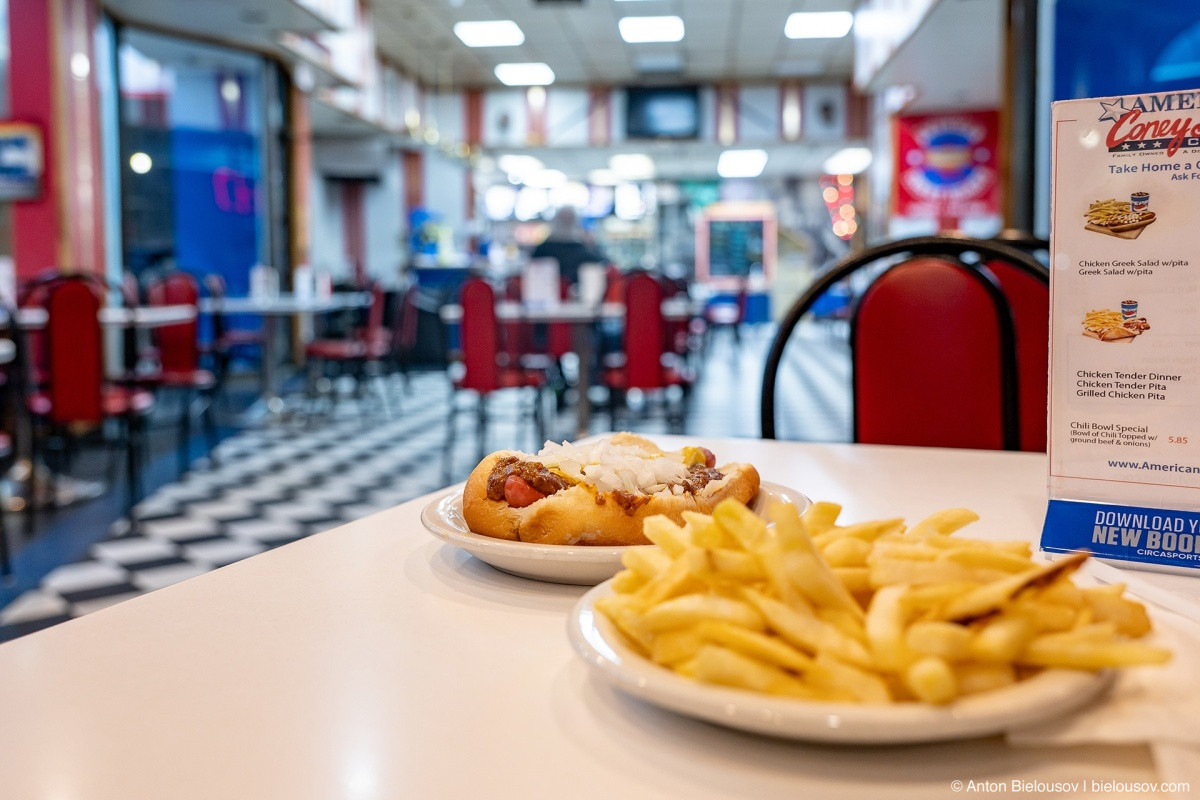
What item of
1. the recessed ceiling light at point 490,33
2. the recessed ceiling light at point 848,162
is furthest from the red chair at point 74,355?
the recessed ceiling light at point 848,162

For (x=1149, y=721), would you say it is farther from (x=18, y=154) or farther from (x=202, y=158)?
(x=202, y=158)

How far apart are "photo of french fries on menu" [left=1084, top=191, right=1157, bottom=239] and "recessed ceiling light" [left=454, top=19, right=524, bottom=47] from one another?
413 inches

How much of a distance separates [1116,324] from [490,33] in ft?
36.3

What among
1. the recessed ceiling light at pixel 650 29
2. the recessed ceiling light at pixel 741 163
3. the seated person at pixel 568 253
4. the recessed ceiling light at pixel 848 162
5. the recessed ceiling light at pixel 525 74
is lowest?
the seated person at pixel 568 253

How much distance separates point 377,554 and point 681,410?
555cm

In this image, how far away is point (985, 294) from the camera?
5.58 feet

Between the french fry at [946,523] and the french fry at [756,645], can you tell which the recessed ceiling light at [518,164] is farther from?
the french fry at [756,645]

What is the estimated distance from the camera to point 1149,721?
0.46 metres

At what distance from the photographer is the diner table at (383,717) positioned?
1.47 feet

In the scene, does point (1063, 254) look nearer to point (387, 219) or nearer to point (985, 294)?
point (985, 294)

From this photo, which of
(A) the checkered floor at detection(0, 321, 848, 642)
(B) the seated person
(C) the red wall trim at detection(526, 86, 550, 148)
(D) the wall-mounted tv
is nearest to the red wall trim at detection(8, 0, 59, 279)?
(A) the checkered floor at detection(0, 321, 848, 642)

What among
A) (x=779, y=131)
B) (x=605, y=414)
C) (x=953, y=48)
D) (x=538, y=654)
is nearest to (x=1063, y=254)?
(x=538, y=654)

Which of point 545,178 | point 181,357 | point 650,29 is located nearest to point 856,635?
point 181,357

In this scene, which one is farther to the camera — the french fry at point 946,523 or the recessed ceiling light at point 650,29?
the recessed ceiling light at point 650,29
